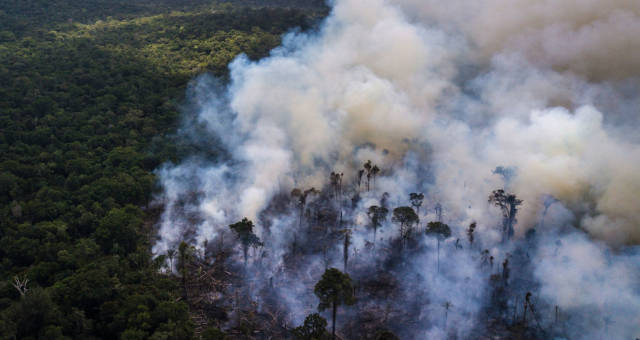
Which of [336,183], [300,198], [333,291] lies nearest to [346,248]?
[333,291]

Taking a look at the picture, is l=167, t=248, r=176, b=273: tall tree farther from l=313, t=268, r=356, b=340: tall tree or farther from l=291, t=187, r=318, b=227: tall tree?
l=291, t=187, r=318, b=227: tall tree

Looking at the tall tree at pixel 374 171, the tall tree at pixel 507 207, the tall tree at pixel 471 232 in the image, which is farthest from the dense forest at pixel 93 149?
the tall tree at pixel 507 207

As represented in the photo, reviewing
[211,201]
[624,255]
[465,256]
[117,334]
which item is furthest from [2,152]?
[624,255]

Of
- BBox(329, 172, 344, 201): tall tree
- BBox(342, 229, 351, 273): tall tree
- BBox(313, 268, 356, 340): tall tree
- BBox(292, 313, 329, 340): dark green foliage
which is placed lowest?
BBox(292, 313, 329, 340): dark green foliage

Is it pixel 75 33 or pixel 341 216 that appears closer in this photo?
pixel 341 216

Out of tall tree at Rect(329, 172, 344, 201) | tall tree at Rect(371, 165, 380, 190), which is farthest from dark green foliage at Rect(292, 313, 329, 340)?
tall tree at Rect(371, 165, 380, 190)

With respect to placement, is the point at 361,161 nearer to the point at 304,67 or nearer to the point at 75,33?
the point at 304,67

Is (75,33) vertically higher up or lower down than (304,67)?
higher up
